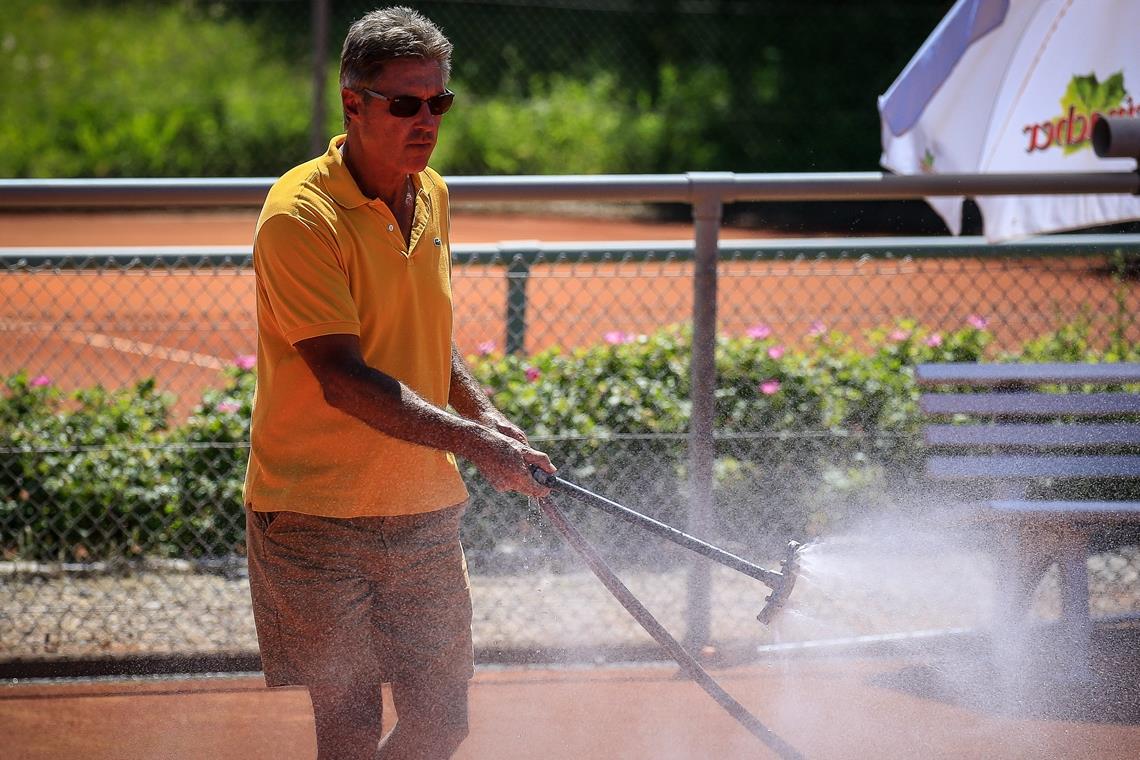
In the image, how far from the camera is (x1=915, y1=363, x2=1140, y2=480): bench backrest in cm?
418

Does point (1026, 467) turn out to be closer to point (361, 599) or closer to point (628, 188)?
point (628, 188)

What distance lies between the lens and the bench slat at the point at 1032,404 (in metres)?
4.24

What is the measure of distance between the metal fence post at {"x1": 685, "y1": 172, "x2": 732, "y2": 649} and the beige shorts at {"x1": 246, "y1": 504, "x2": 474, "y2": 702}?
1.32 metres

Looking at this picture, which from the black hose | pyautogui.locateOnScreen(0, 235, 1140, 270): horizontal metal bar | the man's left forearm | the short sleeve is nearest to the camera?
the short sleeve

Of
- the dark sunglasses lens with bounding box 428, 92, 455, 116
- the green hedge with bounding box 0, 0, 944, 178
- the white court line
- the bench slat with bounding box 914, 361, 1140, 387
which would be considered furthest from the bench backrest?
the green hedge with bounding box 0, 0, 944, 178

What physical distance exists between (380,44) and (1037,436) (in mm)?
2675

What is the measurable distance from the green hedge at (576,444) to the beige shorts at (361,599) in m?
1.59

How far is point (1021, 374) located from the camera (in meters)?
4.29

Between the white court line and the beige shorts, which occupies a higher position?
the white court line

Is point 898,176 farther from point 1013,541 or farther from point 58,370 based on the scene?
point 58,370

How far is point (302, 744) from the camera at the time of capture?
12.3ft

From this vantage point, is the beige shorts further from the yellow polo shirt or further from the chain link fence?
the chain link fence

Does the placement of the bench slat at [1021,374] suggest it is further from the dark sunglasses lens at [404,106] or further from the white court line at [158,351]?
the white court line at [158,351]

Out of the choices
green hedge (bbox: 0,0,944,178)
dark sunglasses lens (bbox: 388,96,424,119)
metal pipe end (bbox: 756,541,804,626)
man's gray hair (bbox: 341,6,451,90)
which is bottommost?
metal pipe end (bbox: 756,541,804,626)
